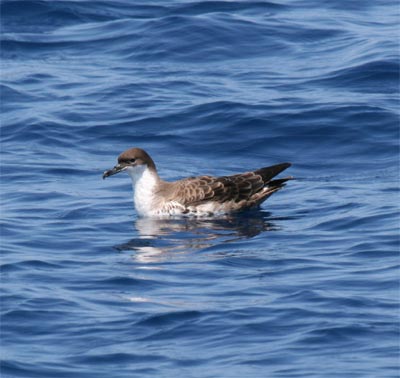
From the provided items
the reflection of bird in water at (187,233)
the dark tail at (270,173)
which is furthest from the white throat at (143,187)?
the dark tail at (270,173)

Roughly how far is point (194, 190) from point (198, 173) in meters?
1.98

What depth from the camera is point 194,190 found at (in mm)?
14445

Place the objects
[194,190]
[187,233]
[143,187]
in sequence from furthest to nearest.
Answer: [143,187] → [194,190] → [187,233]

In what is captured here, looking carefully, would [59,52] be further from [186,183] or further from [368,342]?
[368,342]

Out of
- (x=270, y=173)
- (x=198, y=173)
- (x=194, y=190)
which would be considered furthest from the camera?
(x=198, y=173)

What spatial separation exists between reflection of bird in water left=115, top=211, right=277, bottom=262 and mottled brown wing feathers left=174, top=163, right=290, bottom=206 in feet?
0.80

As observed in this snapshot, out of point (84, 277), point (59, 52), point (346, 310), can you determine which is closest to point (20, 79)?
point (59, 52)

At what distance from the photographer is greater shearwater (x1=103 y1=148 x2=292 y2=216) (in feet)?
47.3

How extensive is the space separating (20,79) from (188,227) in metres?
7.54

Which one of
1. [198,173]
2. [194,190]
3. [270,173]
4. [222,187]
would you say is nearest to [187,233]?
[194,190]

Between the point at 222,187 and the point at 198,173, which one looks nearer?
the point at 222,187

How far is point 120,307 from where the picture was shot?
10.5 meters

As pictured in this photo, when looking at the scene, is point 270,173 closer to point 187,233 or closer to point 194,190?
point 194,190

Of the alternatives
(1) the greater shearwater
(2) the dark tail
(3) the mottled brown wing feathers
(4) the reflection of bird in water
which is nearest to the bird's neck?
(1) the greater shearwater
